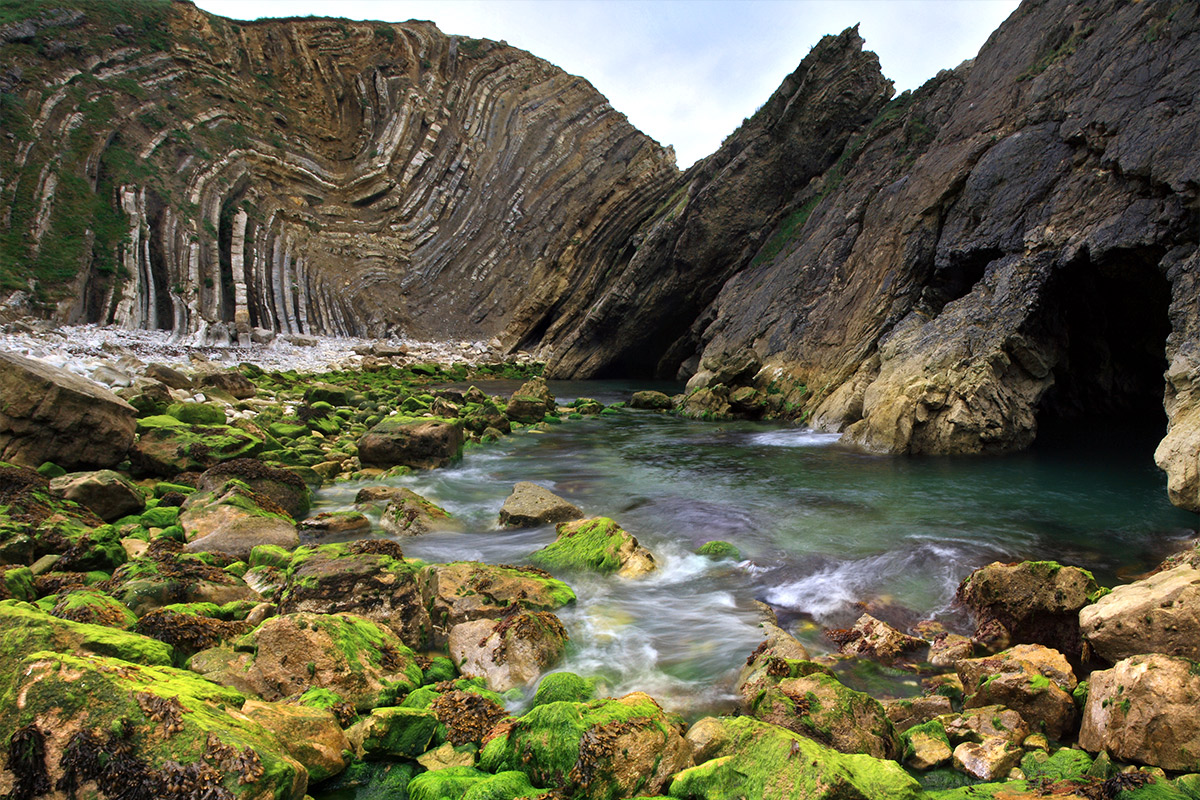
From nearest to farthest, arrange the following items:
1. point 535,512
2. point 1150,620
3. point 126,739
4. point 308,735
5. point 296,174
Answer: point 126,739 < point 308,735 < point 1150,620 < point 535,512 < point 296,174

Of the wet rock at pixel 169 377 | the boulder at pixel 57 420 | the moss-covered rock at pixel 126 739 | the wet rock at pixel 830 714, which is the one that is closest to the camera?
the moss-covered rock at pixel 126 739

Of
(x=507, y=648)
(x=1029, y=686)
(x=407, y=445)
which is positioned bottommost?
(x=507, y=648)

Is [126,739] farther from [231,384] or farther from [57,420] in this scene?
[231,384]

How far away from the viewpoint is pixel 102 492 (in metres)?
7.39

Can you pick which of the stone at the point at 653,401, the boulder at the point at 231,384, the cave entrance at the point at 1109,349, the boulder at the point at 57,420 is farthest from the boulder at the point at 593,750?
the stone at the point at 653,401

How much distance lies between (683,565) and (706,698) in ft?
9.65

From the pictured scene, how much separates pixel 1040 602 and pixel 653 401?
17.0m

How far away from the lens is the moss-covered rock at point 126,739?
2.74 m

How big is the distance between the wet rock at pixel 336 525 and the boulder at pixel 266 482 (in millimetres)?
498

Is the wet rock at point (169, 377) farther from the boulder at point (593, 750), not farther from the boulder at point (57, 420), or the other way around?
the boulder at point (593, 750)

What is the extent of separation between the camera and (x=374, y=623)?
501 cm

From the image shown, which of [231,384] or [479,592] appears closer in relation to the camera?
[479,592]

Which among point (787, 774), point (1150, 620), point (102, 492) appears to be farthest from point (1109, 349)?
point (102, 492)

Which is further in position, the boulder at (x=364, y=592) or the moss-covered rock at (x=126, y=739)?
the boulder at (x=364, y=592)
